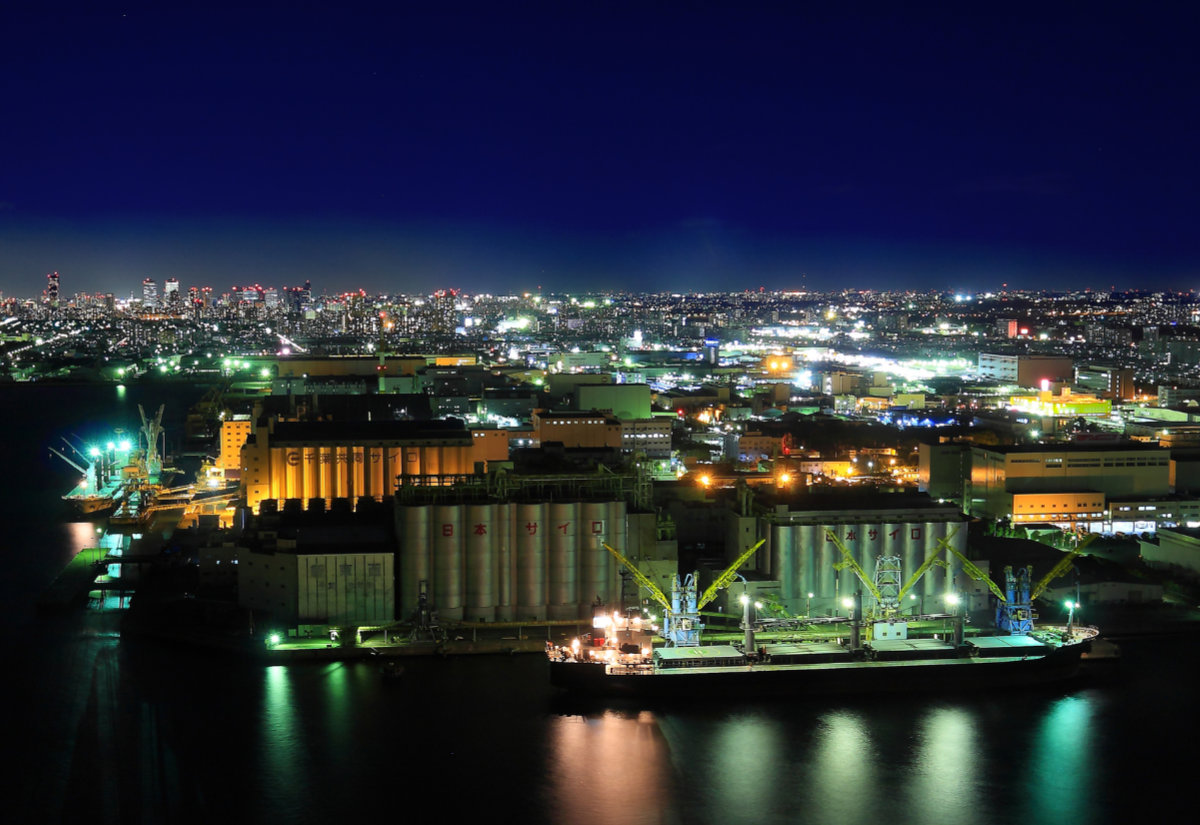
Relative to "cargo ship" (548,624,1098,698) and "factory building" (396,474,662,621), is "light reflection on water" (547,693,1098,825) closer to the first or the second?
"cargo ship" (548,624,1098,698)

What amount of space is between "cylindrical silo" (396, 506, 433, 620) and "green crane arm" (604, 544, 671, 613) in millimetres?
1234

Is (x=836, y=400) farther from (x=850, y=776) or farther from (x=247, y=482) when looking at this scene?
(x=850, y=776)

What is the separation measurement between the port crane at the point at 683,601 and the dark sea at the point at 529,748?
2.00 feet

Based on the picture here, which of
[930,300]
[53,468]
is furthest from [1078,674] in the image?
[930,300]

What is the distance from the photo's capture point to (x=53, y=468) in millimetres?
17781

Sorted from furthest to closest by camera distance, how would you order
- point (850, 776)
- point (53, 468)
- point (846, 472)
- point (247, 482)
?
point (53, 468) < point (846, 472) < point (247, 482) < point (850, 776)

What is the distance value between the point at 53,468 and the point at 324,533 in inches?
412

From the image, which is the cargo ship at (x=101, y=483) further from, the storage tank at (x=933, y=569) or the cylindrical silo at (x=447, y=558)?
the storage tank at (x=933, y=569)

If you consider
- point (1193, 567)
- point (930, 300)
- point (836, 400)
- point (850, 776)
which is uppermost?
point (930, 300)

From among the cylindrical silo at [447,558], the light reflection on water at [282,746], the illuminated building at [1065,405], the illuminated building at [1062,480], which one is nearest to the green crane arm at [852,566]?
the cylindrical silo at [447,558]

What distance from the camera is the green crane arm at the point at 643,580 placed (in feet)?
27.7

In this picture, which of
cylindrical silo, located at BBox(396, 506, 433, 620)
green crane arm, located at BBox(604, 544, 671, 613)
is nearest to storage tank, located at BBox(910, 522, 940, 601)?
green crane arm, located at BBox(604, 544, 671, 613)

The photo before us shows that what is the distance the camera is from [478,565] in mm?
8695

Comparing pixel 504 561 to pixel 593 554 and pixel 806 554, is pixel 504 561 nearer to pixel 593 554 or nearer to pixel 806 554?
pixel 593 554
